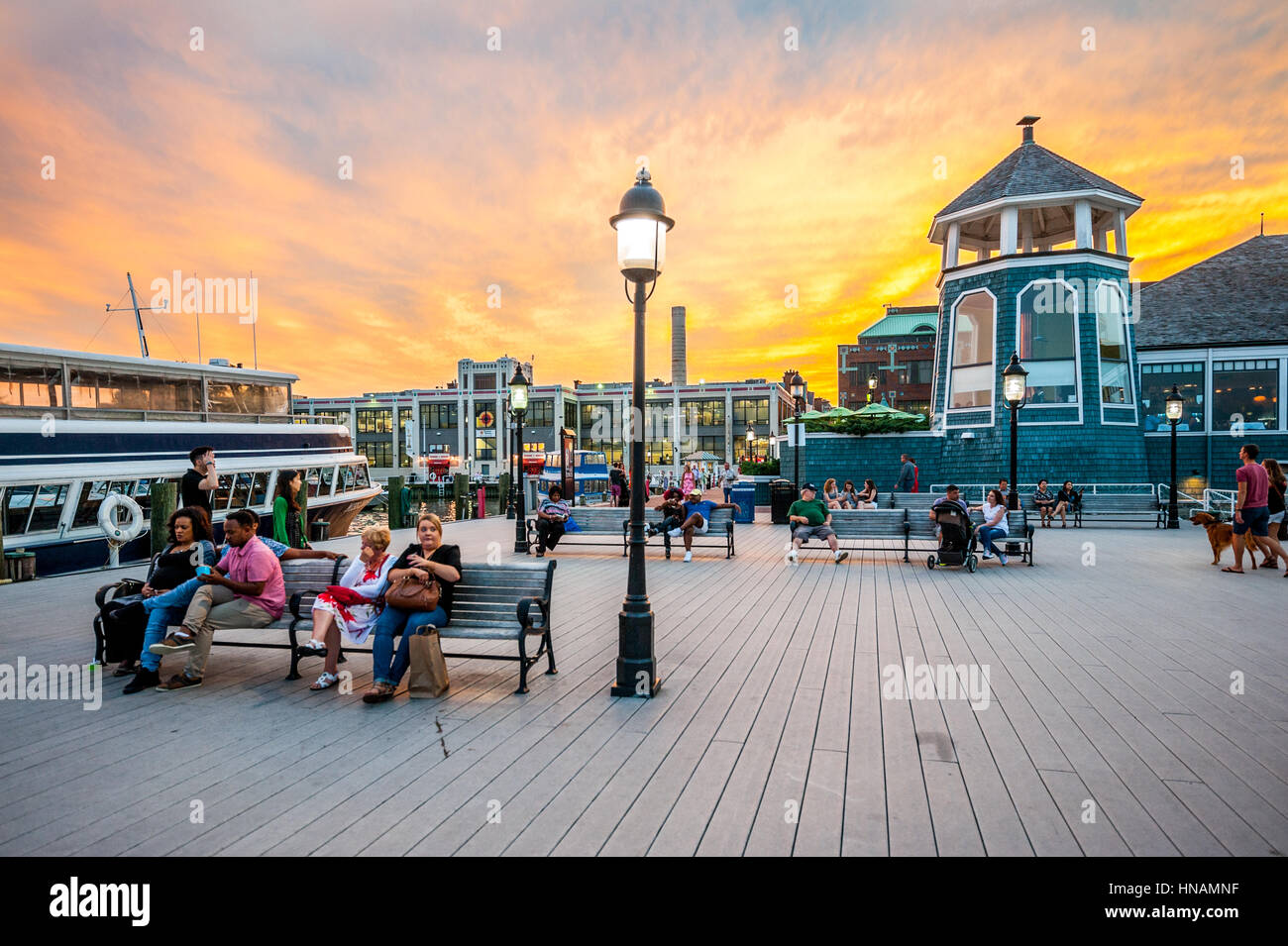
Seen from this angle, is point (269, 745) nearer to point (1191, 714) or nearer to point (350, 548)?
point (1191, 714)

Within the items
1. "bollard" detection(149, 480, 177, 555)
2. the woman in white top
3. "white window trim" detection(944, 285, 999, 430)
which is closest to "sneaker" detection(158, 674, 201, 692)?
"bollard" detection(149, 480, 177, 555)

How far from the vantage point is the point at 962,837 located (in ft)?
11.1

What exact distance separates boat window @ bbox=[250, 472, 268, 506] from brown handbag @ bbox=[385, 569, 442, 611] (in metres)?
16.6

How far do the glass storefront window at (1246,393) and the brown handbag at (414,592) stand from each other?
113 ft

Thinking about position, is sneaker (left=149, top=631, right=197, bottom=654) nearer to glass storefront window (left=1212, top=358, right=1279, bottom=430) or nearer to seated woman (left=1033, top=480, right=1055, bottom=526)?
seated woman (left=1033, top=480, right=1055, bottom=526)

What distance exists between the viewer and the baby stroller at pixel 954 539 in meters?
12.3

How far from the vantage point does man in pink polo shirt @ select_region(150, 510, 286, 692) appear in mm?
5859

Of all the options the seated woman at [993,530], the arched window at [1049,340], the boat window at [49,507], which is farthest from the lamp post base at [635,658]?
the arched window at [1049,340]

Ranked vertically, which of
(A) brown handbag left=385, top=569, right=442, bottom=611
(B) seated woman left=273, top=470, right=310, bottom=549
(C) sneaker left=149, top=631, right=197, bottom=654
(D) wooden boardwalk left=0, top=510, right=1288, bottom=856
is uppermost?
(B) seated woman left=273, top=470, right=310, bottom=549

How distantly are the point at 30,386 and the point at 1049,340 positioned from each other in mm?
30961

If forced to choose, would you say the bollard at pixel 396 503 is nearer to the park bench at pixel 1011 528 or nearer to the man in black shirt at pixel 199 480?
the man in black shirt at pixel 199 480
